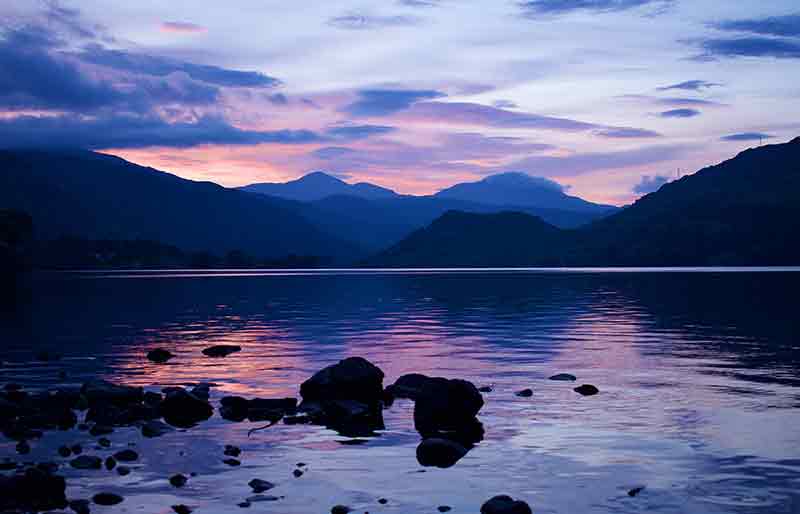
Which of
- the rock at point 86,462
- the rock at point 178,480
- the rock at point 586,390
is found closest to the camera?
the rock at point 178,480

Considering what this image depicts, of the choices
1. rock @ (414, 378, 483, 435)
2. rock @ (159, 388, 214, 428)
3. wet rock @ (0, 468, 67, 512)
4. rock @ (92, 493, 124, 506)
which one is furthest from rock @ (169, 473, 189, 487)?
rock @ (414, 378, 483, 435)

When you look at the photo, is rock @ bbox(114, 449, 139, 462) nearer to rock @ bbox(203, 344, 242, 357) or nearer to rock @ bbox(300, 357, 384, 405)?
rock @ bbox(300, 357, 384, 405)

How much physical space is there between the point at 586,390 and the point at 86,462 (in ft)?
78.9

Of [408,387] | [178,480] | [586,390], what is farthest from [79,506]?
[586,390]

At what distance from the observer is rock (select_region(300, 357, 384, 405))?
123 ft

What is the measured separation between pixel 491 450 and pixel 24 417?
19412 millimetres

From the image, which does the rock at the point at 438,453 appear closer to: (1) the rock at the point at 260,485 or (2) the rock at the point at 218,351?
(1) the rock at the point at 260,485

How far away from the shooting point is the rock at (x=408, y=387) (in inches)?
1572

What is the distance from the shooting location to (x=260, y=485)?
2317 cm

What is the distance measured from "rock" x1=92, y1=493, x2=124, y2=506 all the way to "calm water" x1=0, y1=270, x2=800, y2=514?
29cm

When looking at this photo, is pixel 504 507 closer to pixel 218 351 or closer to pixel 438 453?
pixel 438 453

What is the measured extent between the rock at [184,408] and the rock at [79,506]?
12.5 metres

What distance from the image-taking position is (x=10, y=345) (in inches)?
2581

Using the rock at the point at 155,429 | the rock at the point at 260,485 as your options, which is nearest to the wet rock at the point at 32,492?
the rock at the point at 260,485
